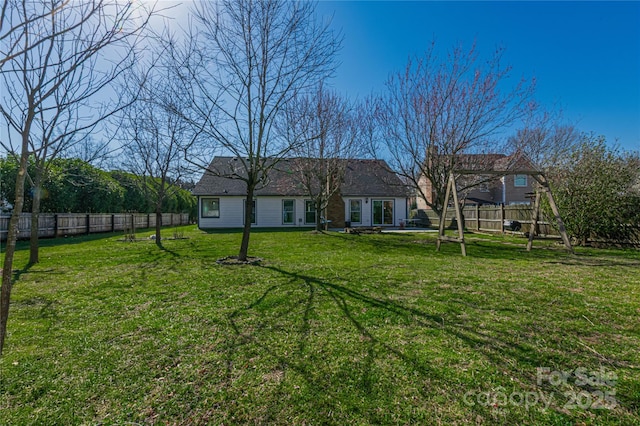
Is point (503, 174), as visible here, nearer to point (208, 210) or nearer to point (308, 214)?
point (308, 214)

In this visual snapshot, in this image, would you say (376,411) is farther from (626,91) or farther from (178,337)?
(626,91)

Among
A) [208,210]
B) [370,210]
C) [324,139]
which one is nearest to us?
[324,139]

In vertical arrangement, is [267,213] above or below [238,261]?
above

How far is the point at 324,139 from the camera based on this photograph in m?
13.9

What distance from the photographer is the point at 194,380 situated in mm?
2338

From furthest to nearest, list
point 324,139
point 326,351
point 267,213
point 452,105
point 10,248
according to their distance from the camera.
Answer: point 267,213 < point 324,139 < point 452,105 < point 326,351 < point 10,248

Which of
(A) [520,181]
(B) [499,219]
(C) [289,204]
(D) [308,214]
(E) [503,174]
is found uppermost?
(A) [520,181]

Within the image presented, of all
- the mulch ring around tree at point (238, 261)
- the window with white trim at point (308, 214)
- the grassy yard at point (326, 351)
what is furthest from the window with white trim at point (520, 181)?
the mulch ring around tree at point (238, 261)

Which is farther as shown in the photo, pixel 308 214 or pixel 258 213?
pixel 308 214

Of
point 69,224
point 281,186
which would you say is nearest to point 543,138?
point 281,186

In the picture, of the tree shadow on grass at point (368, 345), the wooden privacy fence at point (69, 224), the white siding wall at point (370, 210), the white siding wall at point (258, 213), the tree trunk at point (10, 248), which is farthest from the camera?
the white siding wall at point (370, 210)

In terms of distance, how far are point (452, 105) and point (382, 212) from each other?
38.8 ft

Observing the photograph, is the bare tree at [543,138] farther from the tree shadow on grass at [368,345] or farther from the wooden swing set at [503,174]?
the tree shadow on grass at [368,345]

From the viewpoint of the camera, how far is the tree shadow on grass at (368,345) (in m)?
2.24
